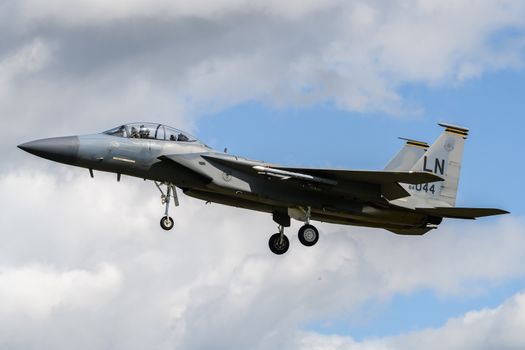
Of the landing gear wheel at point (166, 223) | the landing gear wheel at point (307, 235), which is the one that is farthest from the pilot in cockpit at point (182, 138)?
the landing gear wheel at point (307, 235)

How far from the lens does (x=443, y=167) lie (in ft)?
115

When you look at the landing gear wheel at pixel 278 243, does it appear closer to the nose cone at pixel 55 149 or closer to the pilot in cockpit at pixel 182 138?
the pilot in cockpit at pixel 182 138

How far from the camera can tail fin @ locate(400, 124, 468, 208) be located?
3459cm

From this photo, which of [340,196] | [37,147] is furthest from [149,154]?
[340,196]

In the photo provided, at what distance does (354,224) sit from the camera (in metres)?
35.3

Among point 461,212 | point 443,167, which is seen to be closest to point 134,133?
point 443,167

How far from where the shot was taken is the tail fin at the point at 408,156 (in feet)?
117

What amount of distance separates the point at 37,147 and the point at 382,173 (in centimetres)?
961

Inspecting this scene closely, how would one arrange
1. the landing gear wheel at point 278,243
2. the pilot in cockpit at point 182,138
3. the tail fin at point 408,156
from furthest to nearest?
the tail fin at point 408,156, the landing gear wheel at point 278,243, the pilot in cockpit at point 182,138

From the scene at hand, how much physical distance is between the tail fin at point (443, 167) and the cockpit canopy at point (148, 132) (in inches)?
283

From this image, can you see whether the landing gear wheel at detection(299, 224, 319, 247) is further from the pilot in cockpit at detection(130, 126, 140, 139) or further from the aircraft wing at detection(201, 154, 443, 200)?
the pilot in cockpit at detection(130, 126, 140, 139)

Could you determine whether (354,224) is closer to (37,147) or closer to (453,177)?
(453,177)

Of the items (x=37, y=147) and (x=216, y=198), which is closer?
(x=37, y=147)

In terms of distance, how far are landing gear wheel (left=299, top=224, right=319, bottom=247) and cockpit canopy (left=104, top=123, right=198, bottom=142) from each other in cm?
429
